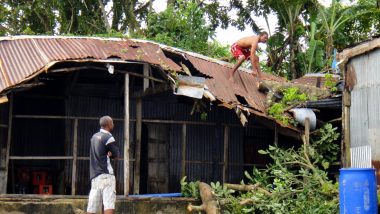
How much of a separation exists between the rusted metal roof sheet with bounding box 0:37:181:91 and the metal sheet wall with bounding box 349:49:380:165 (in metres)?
3.30

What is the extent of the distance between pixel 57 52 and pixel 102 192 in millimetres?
3609

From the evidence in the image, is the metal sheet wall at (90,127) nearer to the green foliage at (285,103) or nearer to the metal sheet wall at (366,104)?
the green foliage at (285,103)

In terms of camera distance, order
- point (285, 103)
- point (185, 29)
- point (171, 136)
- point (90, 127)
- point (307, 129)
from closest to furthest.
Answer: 1. point (307, 129)
2. point (285, 103)
3. point (90, 127)
4. point (171, 136)
5. point (185, 29)

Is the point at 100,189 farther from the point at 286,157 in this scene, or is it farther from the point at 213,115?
the point at 213,115

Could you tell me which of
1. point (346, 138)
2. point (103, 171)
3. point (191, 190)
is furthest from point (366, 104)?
point (103, 171)

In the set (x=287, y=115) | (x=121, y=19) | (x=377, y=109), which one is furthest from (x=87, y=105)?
(x=121, y=19)

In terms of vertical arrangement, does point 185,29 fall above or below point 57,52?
above

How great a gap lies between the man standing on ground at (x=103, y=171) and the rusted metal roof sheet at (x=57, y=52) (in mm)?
2308

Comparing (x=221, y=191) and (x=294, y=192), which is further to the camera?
(x=221, y=191)

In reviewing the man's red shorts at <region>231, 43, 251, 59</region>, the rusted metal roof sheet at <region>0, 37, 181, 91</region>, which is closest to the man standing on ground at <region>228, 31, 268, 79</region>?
the man's red shorts at <region>231, 43, 251, 59</region>

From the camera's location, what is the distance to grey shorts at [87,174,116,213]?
898 centimetres

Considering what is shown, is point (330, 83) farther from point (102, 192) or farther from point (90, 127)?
point (102, 192)

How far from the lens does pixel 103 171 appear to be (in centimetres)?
898

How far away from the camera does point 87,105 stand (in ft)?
44.2
